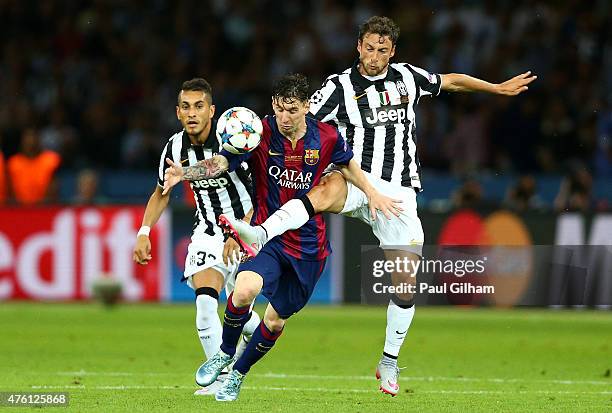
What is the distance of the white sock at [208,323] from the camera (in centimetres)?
877

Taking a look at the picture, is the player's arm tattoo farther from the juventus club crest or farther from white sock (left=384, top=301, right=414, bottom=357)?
white sock (left=384, top=301, right=414, bottom=357)

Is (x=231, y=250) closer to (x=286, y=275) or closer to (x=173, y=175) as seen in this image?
(x=286, y=275)

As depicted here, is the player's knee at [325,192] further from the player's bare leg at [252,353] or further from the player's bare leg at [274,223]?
the player's bare leg at [252,353]

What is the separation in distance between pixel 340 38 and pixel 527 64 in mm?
2674

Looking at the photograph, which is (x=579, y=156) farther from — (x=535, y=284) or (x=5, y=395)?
(x=5, y=395)

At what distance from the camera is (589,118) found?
16797 millimetres

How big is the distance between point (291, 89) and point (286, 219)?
80cm

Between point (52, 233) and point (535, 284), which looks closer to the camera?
point (535, 284)

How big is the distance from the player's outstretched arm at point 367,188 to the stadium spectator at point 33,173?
8137 mm

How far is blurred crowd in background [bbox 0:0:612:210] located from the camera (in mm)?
16734

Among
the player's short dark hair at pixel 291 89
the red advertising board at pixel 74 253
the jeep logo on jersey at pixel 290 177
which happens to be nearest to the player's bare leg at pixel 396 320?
the jeep logo on jersey at pixel 290 177

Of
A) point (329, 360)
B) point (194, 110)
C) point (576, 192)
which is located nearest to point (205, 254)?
point (194, 110)

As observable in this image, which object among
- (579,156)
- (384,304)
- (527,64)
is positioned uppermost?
(527,64)

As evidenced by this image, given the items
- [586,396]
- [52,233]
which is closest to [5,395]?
[586,396]
